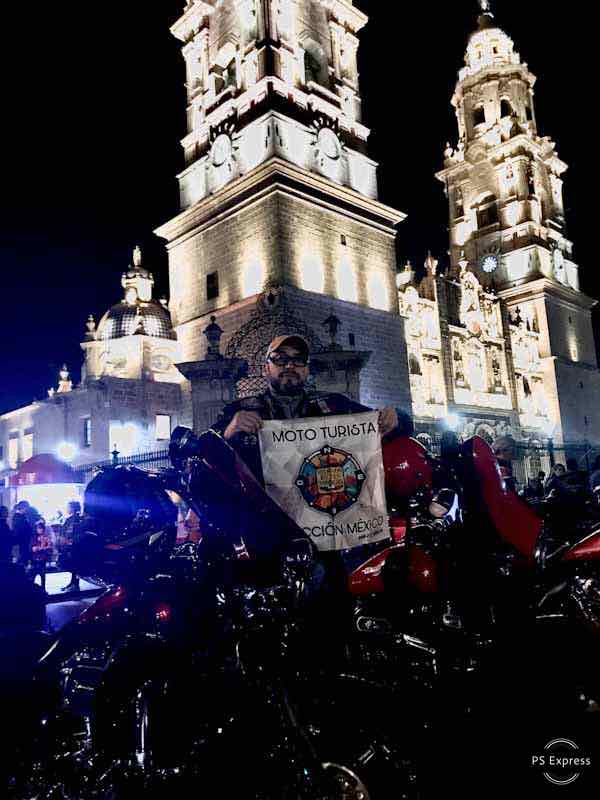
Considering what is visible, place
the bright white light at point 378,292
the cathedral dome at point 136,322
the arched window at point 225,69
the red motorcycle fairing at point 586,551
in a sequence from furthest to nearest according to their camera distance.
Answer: the cathedral dome at point 136,322 → the arched window at point 225,69 → the bright white light at point 378,292 → the red motorcycle fairing at point 586,551

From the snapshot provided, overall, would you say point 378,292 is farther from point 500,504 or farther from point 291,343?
point 291,343

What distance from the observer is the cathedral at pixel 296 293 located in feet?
88.4

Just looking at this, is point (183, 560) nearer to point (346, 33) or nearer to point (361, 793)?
point (361, 793)

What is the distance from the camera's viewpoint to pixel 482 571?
160 inches

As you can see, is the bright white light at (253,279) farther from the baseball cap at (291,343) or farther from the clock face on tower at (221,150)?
the baseball cap at (291,343)

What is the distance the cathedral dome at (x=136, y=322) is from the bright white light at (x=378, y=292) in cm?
1207

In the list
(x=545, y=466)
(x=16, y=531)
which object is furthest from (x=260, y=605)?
(x=545, y=466)

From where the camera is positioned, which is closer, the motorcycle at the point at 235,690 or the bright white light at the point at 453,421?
the motorcycle at the point at 235,690

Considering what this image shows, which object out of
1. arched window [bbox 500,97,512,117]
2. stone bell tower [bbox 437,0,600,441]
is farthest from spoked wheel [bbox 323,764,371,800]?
arched window [bbox 500,97,512,117]

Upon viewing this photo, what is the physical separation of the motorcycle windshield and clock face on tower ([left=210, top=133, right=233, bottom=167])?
29.4 meters

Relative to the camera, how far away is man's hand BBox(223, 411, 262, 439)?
332 cm

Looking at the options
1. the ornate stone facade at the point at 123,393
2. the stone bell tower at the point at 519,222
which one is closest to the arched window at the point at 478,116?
the stone bell tower at the point at 519,222

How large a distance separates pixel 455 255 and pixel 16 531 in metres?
44.0

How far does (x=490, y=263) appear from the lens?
46.7 m
